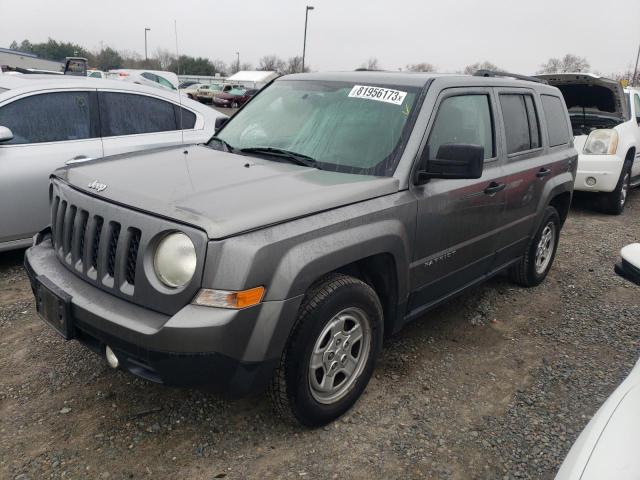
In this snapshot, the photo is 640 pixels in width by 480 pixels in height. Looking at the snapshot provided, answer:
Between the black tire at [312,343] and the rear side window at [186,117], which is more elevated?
the rear side window at [186,117]

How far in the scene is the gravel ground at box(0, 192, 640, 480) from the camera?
249 cm

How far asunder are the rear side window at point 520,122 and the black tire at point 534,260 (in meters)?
0.73

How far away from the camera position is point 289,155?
3.07 metres

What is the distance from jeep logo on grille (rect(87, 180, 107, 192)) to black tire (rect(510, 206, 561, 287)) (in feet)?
11.2

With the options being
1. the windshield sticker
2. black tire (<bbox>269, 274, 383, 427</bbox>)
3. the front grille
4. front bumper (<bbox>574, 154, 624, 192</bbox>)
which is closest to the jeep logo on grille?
the front grille

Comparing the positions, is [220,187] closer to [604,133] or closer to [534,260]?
[534,260]

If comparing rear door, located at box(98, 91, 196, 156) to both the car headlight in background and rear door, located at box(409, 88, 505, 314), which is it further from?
the car headlight in background

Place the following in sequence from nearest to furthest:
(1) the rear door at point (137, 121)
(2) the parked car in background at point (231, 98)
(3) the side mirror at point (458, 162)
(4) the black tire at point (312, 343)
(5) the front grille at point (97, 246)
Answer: (5) the front grille at point (97, 246) < (4) the black tire at point (312, 343) < (3) the side mirror at point (458, 162) < (1) the rear door at point (137, 121) < (2) the parked car in background at point (231, 98)

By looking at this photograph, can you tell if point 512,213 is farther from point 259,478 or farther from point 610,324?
point 259,478

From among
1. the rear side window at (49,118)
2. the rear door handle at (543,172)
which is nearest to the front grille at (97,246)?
the rear side window at (49,118)

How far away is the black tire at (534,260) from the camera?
456 cm

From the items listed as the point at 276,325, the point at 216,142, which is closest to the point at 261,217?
the point at 276,325

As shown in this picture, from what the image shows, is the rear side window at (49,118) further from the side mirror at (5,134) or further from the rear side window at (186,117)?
the rear side window at (186,117)

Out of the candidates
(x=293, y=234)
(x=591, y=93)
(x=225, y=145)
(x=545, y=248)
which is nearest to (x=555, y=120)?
(x=545, y=248)
